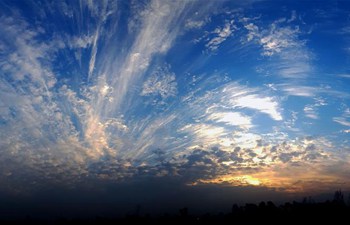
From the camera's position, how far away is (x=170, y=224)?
417ft

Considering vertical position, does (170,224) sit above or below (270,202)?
below

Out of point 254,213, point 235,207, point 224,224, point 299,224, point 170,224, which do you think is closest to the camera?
point 299,224

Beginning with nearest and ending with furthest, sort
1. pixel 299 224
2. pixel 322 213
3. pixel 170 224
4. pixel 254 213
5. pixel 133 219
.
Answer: pixel 299 224 → pixel 322 213 → pixel 254 213 → pixel 170 224 → pixel 133 219

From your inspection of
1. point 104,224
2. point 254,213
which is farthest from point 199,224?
point 104,224

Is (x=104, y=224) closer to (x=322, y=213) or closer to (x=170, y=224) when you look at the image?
(x=170, y=224)

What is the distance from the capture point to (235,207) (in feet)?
514

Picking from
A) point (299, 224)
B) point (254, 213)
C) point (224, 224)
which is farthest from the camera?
point (254, 213)

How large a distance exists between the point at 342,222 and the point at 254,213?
47513 millimetres

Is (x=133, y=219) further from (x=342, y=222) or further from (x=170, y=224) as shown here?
(x=342, y=222)

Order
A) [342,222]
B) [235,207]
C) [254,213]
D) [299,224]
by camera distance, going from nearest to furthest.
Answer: [342,222] < [299,224] < [254,213] < [235,207]

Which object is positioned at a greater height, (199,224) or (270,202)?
(270,202)

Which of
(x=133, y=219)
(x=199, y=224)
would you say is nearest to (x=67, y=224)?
(x=133, y=219)

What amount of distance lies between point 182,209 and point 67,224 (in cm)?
7670

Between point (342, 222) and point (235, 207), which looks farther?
point (235, 207)
